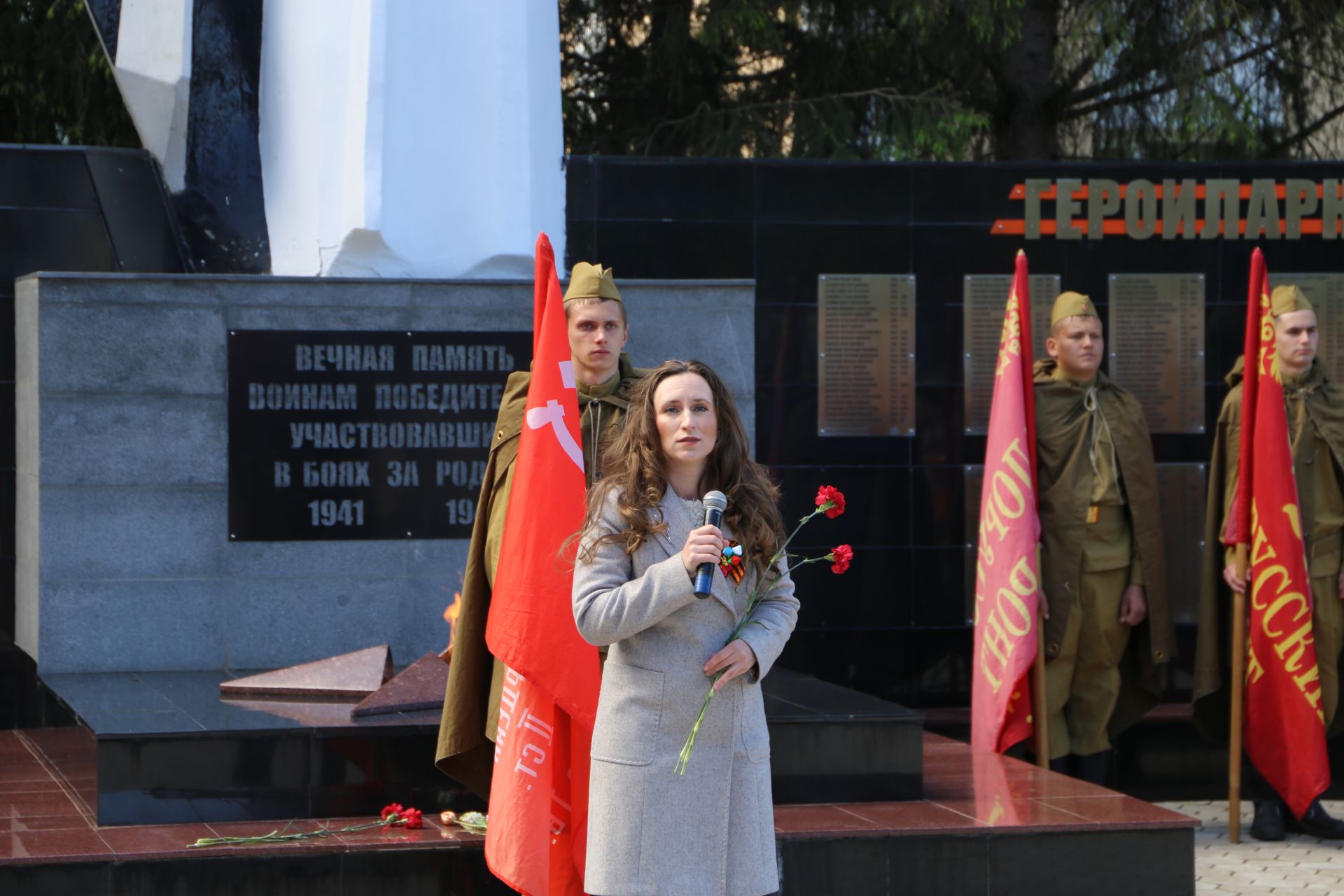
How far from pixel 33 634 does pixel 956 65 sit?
8477 mm

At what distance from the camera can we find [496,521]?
473 centimetres

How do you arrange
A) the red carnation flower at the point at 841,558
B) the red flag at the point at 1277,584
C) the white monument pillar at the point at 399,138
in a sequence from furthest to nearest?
the white monument pillar at the point at 399,138, the red flag at the point at 1277,584, the red carnation flower at the point at 841,558

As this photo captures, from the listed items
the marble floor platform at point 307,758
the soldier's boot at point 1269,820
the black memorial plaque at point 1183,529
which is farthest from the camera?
the black memorial plaque at point 1183,529

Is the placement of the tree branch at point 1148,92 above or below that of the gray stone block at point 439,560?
above

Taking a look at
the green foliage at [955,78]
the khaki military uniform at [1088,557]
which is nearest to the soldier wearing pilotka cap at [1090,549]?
the khaki military uniform at [1088,557]

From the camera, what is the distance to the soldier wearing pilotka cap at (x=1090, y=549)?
22.9ft

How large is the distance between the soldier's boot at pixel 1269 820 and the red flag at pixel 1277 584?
87mm

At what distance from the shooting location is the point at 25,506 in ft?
23.2

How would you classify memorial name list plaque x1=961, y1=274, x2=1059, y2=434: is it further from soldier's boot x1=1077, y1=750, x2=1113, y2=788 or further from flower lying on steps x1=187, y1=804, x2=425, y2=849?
flower lying on steps x1=187, y1=804, x2=425, y2=849

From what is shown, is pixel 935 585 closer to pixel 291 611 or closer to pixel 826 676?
pixel 826 676

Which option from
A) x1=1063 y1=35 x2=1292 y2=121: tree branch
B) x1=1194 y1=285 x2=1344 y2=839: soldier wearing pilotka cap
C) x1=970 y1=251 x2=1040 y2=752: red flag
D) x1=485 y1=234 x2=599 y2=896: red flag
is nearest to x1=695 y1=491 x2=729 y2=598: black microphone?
x1=485 y1=234 x2=599 y2=896: red flag

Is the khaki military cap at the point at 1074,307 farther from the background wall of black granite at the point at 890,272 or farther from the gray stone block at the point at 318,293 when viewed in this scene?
the gray stone block at the point at 318,293

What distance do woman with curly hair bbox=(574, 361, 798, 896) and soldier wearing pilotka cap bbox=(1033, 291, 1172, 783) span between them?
3448 mm

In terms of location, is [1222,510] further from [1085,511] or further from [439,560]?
[439,560]
